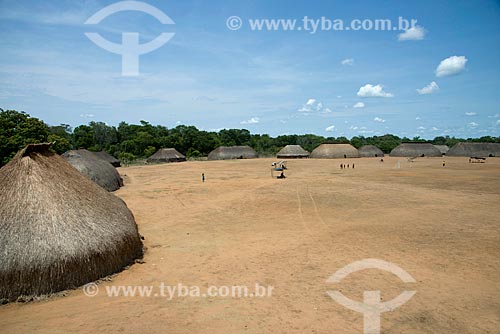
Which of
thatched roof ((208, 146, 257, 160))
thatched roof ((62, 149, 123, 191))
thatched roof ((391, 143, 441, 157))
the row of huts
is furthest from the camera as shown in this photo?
thatched roof ((391, 143, 441, 157))

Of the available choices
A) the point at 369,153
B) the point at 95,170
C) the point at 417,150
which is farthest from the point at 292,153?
the point at 95,170

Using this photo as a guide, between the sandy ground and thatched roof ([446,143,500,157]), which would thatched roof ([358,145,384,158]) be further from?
the sandy ground

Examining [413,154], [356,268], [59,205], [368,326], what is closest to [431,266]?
[356,268]

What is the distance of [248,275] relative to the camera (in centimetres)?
732

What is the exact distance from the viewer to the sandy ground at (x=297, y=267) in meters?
5.39

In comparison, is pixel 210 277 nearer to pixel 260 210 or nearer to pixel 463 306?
pixel 463 306

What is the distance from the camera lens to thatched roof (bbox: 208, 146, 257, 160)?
54.3 metres

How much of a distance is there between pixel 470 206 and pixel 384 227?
6.05 meters

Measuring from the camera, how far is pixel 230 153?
181ft

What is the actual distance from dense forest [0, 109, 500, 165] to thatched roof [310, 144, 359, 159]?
2839 millimetres

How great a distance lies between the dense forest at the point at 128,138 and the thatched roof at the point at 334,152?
9.31 feet

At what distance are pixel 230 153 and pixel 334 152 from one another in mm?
17988

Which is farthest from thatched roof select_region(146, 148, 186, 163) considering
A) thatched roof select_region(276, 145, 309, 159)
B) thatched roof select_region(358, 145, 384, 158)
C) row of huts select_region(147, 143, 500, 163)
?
thatched roof select_region(358, 145, 384, 158)

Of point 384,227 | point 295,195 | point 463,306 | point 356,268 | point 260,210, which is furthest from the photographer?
point 295,195
